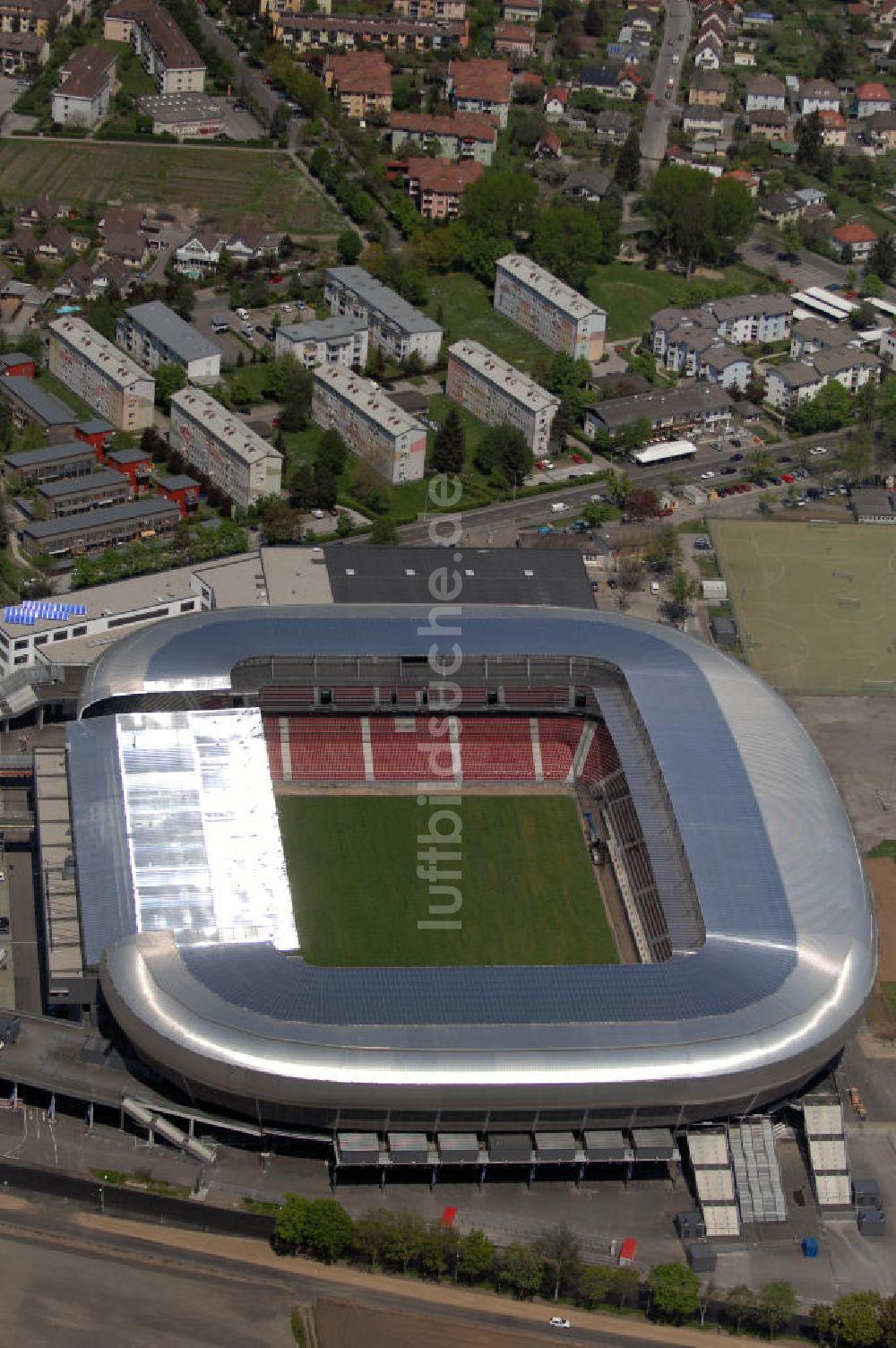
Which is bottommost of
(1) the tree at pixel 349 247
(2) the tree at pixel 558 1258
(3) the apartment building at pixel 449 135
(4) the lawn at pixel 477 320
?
(2) the tree at pixel 558 1258

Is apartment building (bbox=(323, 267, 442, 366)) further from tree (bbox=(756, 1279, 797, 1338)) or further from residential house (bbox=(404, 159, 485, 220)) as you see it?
tree (bbox=(756, 1279, 797, 1338))

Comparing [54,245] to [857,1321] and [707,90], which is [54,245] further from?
[857,1321]

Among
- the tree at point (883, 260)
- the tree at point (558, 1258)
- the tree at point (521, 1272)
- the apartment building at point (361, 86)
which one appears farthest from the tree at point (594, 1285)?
the apartment building at point (361, 86)

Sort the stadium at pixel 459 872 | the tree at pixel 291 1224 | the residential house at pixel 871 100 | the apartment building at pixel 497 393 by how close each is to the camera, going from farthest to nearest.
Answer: the residential house at pixel 871 100, the apartment building at pixel 497 393, the stadium at pixel 459 872, the tree at pixel 291 1224

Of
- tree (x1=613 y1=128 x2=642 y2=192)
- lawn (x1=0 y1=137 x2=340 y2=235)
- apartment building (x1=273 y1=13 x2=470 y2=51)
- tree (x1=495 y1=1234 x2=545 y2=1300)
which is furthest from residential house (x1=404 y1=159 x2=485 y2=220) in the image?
tree (x1=495 y1=1234 x2=545 y2=1300)

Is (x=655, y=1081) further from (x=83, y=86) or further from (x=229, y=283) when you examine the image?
(x=83, y=86)

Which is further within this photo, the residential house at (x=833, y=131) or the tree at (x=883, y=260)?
the residential house at (x=833, y=131)

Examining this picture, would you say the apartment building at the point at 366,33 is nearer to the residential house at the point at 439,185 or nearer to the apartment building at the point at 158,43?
the apartment building at the point at 158,43
